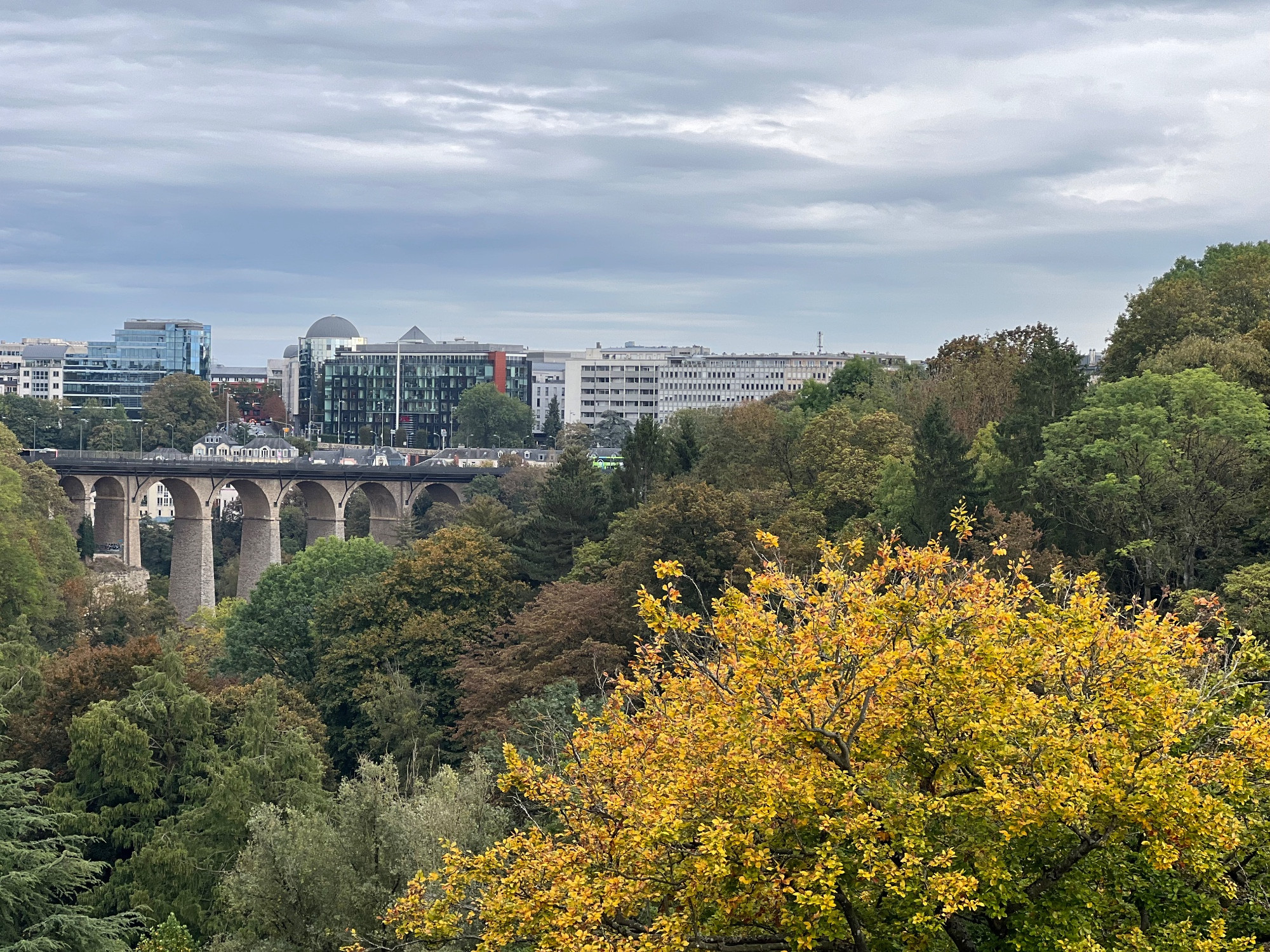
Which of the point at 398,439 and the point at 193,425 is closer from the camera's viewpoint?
the point at 193,425

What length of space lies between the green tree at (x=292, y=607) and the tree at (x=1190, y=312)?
2945cm

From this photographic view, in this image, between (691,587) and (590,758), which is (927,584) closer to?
(590,758)

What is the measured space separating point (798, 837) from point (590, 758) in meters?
3.58

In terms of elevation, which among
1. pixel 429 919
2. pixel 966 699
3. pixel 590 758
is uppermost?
pixel 966 699

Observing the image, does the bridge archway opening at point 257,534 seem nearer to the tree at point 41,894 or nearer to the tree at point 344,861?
the tree at point 41,894

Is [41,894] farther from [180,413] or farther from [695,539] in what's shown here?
[180,413]

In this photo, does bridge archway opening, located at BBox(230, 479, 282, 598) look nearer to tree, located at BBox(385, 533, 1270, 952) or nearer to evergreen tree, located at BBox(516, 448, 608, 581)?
evergreen tree, located at BBox(516, 448, 608, 581)

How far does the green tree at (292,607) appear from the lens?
2108 inches

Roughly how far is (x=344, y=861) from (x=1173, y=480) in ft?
72.0

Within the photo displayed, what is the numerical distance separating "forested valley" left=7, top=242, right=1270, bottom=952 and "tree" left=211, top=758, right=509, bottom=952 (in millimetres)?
Result: 78

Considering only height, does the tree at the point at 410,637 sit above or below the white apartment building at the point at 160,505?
above

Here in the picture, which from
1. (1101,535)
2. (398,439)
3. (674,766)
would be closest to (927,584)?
(674,766)

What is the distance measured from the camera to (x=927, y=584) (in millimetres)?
14984

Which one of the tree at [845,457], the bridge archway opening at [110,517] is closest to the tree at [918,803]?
the tree at [845,457]
